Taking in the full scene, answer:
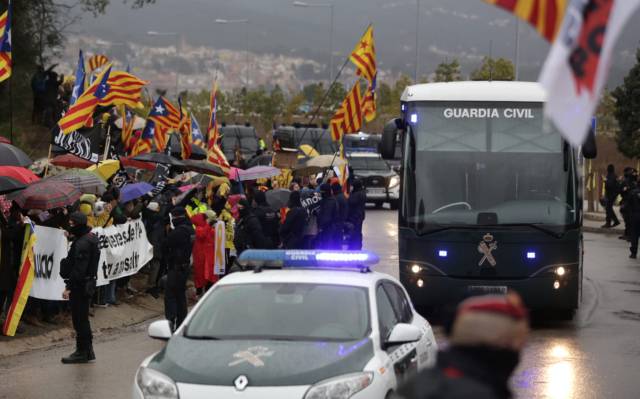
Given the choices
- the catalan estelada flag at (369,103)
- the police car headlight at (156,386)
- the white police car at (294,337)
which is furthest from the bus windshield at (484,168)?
the catalan estelada flag at (369,103)

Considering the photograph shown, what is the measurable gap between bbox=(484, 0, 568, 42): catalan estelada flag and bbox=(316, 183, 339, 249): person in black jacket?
55.7 feet

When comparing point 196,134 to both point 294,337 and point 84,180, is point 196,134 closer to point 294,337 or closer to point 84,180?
point 84,180

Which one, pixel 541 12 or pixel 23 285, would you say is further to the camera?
pixel 23 285

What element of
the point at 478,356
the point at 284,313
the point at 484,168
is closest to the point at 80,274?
the point at 284,313

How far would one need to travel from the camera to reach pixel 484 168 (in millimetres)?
17344

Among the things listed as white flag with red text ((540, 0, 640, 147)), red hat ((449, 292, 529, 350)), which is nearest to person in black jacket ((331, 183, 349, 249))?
white flag with red text ((540, 0, 640, 147))

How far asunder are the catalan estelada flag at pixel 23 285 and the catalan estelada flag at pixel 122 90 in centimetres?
819

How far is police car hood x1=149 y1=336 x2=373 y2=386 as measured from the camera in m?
8.71

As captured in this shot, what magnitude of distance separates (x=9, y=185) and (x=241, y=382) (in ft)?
25.6

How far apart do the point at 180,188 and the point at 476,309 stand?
17951 millimetres

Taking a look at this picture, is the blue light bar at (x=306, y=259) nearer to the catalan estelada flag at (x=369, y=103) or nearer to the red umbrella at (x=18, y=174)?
the red umbrella at (x=18, y=174)

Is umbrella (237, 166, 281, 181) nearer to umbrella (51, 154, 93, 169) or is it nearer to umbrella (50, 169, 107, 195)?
umbrella (51, 154, 93, 169)

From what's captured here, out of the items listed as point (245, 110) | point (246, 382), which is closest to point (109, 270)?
point (246, 382)

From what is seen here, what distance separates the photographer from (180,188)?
884 inches
